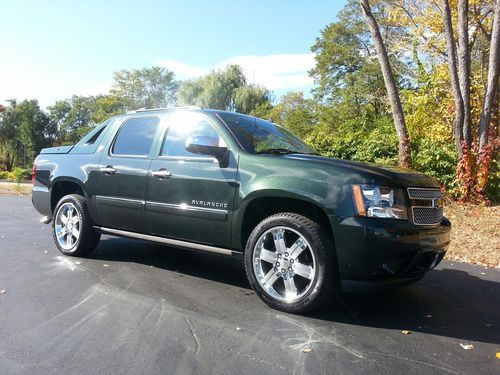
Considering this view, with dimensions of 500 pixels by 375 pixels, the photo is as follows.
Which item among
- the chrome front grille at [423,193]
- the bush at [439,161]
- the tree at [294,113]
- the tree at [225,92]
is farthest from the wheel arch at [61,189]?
the tree at [225,92]

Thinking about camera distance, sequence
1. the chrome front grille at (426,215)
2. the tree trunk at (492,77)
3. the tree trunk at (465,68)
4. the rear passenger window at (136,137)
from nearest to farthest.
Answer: the chrome front grille at (426,215) → the rear passenger window at (136,137) → the tree trunk at (492,77) → the tree trunk at (465,68)

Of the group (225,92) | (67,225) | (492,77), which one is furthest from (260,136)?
(225,92)

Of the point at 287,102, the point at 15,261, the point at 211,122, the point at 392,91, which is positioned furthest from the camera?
the point at 287,102

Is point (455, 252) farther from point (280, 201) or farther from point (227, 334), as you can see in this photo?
point (227, 334)

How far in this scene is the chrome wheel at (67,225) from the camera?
19.1 ft

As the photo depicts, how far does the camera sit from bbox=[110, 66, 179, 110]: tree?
6116 cm

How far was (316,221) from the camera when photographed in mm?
4039

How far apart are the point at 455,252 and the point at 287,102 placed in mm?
39945

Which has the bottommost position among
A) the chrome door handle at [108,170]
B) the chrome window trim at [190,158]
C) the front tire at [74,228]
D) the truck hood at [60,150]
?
the front tire at [74,228]

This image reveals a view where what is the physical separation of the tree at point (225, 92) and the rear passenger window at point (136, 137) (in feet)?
128

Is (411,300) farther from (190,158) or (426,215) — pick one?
(190,158)

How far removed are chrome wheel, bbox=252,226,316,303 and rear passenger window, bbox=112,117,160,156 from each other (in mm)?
1884

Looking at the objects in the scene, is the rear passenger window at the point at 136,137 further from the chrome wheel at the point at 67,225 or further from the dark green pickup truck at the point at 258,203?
the chrome wheel at the point at 67,225

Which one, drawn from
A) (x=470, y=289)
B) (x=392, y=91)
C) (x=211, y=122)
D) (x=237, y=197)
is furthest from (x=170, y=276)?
(x=392, y=91)
